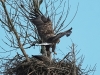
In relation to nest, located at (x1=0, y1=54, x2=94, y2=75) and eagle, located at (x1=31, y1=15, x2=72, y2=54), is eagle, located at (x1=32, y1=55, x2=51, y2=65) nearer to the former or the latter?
nest, located at (x1=0, y1=54, x2=94, y2=75)

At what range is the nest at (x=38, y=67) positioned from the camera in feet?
29.9

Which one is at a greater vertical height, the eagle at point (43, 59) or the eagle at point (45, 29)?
the eagle at point (45, 29)

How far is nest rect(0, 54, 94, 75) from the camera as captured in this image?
358 inches

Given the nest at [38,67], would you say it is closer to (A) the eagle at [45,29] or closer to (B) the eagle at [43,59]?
(B) the eagle at [43,59]

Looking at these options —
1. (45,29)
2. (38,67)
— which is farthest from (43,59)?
(45,29)

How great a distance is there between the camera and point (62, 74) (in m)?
9.15

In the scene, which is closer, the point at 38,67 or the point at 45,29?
the point at 38,67

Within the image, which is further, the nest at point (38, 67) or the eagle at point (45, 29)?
the eagle at point (45, 29)

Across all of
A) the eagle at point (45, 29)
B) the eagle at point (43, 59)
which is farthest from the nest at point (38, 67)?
the eagle at point (45, 29)

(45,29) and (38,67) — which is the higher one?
(45,29)

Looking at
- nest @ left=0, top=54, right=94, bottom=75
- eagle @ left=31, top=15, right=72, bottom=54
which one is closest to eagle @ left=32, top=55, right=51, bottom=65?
nest @ left=0, top=54, right=94, bottom=75

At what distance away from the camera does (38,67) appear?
30.0ft

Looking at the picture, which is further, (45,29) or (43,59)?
(45,29)

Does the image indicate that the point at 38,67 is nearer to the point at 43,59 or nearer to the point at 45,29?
the point at 43,59
